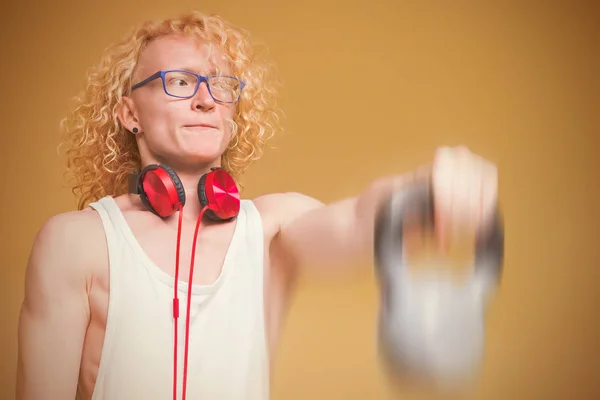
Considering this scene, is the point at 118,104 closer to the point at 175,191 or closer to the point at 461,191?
the point at 175,191

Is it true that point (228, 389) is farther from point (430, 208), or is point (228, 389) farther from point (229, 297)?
point (430, 208)

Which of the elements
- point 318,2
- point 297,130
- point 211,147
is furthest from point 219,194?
point 318,2

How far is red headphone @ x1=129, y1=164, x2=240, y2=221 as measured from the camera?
1.34 m

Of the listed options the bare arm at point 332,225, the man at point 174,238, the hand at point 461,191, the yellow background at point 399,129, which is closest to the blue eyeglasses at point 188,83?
the man at point 174,238

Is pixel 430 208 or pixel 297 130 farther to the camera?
pixel 297 130

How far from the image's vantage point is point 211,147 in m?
1.40

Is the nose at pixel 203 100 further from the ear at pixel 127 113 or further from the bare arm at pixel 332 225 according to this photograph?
the bare arm at pixel 332 225

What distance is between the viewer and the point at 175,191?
4.39 ft

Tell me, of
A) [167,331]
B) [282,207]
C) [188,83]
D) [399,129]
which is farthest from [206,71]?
[399,129]

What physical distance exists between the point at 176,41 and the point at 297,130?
28.8 inches

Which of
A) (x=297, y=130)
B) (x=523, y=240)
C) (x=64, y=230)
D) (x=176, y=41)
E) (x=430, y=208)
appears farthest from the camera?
(x=523, y=240)

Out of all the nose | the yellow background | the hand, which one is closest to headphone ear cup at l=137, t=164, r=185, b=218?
the nose

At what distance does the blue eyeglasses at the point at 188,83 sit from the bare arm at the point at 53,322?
0.32 meters

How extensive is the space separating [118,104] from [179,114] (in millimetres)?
166
